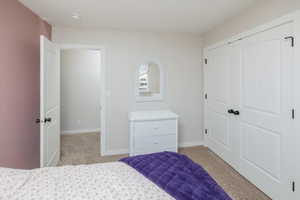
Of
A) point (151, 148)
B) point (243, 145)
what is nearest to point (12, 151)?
point (151, 148)

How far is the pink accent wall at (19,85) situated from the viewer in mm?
1912

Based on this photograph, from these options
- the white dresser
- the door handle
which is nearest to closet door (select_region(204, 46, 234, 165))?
the door handle

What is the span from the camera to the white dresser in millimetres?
2951

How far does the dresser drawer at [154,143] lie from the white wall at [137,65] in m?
0.57

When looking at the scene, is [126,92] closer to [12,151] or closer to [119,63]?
[119,63]

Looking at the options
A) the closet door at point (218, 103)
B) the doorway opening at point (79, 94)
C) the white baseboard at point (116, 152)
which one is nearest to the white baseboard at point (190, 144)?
the closet door at point (218, 103)

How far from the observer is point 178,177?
1.16m

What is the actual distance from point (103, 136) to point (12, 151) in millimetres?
1473

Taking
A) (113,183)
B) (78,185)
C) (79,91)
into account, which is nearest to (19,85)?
(78,185)

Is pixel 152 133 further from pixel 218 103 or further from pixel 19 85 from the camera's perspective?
pixel 19 85

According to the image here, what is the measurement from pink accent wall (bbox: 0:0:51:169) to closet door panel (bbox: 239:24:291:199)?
2.92 meters

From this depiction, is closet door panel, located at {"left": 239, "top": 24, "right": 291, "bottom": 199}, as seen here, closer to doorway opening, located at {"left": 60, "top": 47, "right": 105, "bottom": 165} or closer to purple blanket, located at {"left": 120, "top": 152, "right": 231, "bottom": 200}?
purple blanket, located at {"left": 120, "top": 152, "right": 231, "bottom": 200}

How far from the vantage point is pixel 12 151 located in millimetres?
2045

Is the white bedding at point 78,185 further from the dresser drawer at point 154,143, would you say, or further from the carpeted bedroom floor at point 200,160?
the dresser drawer at point 154,143
